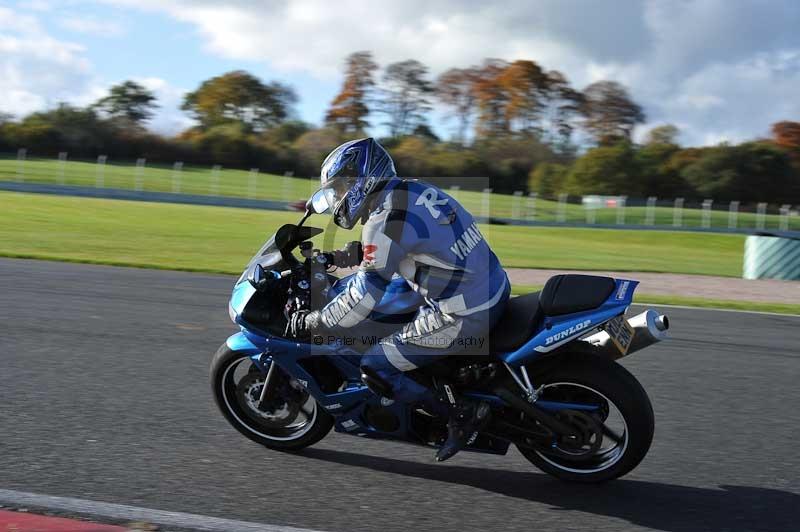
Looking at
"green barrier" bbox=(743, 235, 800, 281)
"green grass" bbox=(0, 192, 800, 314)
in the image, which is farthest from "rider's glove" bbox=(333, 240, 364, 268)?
"green barrier" bbox=(743, 235, 800, 281)

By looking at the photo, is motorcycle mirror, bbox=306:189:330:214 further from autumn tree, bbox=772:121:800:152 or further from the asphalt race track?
autumn tree, bbox=772:121:800:152

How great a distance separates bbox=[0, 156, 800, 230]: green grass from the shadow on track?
38.1m

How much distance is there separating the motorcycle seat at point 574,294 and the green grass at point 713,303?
7721 mm

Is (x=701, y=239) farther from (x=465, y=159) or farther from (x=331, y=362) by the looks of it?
(x=331, y=362)

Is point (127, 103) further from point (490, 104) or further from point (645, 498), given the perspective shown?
point (645, 498)

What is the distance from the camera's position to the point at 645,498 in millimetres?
4652

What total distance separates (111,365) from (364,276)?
3.33 m

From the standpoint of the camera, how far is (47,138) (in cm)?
5562

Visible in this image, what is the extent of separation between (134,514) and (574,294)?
2404 mm

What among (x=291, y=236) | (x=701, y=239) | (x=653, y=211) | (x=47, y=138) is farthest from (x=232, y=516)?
(x=47, y=138)

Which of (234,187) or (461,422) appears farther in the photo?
(234,187)

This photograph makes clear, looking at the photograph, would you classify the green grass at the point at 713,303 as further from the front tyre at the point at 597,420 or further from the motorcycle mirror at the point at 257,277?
the motorcycle mirror at the point at 257,277

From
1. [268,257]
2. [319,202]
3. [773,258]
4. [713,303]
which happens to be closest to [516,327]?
[319,202]

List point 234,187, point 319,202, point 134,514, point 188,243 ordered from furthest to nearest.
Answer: point 234,187, point 188,243, point 319,202, point 134,514
